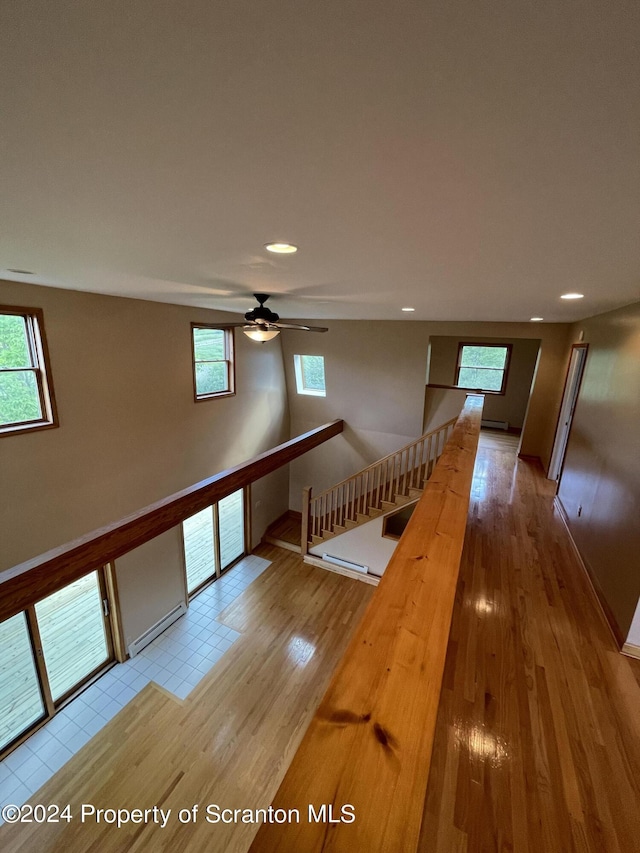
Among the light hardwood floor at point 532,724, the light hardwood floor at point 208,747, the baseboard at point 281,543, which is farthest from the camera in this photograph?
the baseboard at point 281,543

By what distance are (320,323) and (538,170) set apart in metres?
6.19

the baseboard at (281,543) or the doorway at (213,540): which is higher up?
the doorway at (213,540)

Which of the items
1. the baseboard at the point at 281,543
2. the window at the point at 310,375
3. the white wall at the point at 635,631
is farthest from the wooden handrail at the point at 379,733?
the window at the point at 310,375

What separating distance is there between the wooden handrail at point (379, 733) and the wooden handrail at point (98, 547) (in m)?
2.70

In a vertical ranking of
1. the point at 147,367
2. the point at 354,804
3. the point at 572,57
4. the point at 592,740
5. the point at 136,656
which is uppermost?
the point at 572,57

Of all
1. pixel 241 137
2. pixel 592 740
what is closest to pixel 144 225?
pixel 241 137

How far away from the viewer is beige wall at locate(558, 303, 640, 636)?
2195 millimetres

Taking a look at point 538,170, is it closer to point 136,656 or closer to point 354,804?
point 354,804

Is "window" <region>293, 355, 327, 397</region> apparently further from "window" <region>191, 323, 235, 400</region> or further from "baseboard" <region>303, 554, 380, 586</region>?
"baseboard" <region>303, 554, 380, 586</region>

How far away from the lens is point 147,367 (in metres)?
4.50

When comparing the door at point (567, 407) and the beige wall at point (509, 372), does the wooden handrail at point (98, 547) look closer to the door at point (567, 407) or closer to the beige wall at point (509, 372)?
the door at point (567, 407)

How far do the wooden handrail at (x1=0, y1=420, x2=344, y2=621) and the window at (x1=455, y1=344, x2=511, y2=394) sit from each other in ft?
20.5

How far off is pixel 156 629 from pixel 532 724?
16.4ft

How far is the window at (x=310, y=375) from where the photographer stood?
746cm
